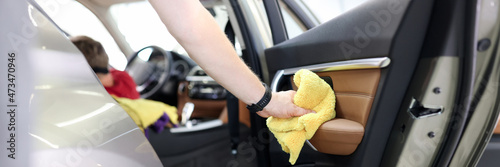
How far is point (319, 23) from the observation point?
2.87 ft

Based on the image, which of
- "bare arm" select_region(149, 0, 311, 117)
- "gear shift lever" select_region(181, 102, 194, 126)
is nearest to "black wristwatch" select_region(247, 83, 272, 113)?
"bare arm" select_region(149, 0, 311, 117)

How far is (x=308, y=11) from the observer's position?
3.07 ft

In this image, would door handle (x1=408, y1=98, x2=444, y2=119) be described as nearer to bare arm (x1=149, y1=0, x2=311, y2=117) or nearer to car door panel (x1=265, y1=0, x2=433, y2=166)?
car door panel (x1=265, y1=0, x2=433, y2=166)

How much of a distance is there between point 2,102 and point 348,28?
562 mm

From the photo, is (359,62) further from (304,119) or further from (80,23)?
(80,23)

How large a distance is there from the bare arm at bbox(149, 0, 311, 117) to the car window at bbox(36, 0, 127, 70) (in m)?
0.14

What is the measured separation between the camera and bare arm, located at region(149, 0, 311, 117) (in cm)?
52

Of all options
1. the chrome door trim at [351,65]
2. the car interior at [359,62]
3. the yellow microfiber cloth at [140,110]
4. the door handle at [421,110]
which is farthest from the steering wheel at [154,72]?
the door handle at [421,110]

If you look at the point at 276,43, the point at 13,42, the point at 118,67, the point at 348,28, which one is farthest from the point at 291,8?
the point at 13,42

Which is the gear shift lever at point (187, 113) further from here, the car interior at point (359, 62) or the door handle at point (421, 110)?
the door handle at point (421, 110)

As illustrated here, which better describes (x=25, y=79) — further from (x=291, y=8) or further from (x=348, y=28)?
(x=291, y=8)

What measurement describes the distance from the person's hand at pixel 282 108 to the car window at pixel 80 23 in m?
0.34

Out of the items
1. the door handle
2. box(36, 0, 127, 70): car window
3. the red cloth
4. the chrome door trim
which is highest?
box(36, 0, 127, 70): car window

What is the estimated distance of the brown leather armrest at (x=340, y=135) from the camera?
73 centimetres
